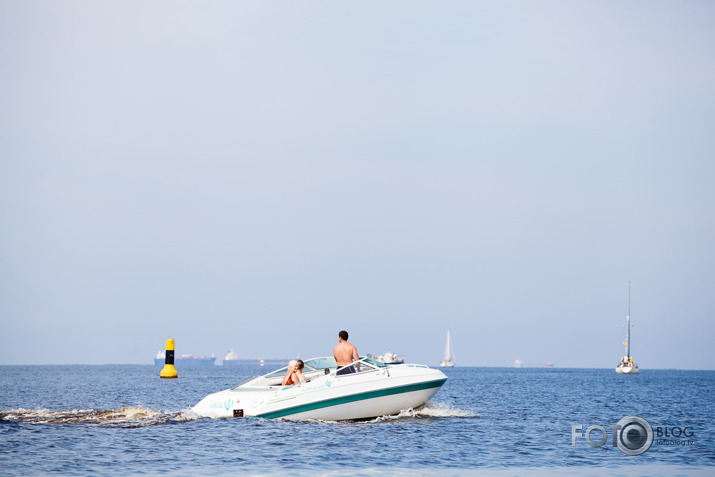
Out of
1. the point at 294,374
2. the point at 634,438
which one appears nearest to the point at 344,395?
the point at 294,374

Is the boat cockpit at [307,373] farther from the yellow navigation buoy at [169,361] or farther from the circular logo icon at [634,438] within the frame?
the yellow navigation buoy at [169,361]

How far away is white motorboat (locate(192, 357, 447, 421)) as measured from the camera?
21922mm

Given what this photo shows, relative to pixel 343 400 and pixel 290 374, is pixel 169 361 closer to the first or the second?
pixel 290 374

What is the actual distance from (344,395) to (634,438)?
316 inches

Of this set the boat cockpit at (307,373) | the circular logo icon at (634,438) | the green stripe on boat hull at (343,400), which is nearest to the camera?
the circular logo icon at (634,438)

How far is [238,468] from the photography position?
15695 millimetres

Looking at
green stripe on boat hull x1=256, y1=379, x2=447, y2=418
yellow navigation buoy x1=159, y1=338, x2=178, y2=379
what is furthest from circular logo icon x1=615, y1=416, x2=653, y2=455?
yellow navigation buoy x1=159, y1=338, x2=178, y2=379

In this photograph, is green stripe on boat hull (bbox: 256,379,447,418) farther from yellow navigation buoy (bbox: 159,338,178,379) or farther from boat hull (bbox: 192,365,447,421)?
yellow navigation buoy (bbox: 159,338,178,379)

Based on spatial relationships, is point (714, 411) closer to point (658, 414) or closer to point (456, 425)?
point (658, 414)

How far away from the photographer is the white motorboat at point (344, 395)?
71.9ft

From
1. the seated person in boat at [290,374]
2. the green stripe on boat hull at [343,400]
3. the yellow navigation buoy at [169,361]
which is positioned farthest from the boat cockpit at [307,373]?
the yellow navigation buoy at [169,361]

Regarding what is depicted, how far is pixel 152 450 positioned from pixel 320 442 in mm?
3982

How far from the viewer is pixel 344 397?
21859 mm

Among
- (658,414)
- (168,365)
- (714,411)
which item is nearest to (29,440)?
(658,414)
